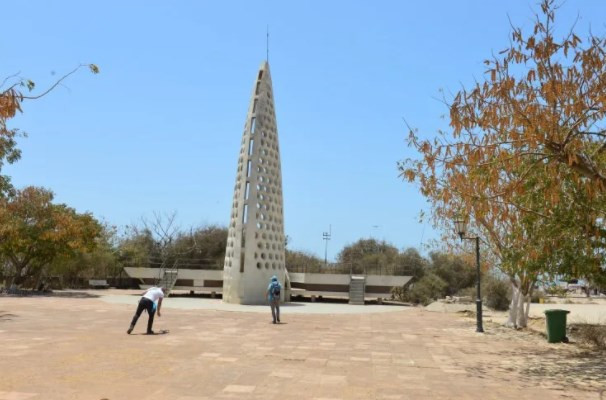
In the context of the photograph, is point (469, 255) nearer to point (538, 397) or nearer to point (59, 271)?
point (538, 397)

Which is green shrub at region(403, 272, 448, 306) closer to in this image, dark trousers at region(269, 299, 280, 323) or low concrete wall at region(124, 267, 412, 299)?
low concrete wall at region(124, 267, 412, 299)

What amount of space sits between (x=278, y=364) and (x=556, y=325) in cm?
797

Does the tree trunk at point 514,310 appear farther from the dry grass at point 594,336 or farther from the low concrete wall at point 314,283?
the low concrete wall at point 314,283

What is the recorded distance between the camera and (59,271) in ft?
121

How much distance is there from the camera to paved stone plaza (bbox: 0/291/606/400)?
7.05 metres

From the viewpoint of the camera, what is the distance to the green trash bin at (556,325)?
13.2m

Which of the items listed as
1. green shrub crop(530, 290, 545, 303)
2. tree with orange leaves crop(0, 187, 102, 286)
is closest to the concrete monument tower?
Answer: tree with orange leaves crop(0, 187, 102, 286)

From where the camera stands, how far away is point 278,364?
9.12m

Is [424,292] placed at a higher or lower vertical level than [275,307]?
higher

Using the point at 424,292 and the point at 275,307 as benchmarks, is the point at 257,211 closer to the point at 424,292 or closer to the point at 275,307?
the point at 275,307

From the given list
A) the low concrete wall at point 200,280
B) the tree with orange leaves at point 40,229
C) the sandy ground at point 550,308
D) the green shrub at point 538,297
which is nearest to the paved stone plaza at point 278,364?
the sandy ground at point 550,308

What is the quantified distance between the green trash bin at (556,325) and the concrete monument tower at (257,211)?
665 inches

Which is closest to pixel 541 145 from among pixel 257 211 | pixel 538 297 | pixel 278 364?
pixel 278 364

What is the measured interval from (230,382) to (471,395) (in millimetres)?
3346
